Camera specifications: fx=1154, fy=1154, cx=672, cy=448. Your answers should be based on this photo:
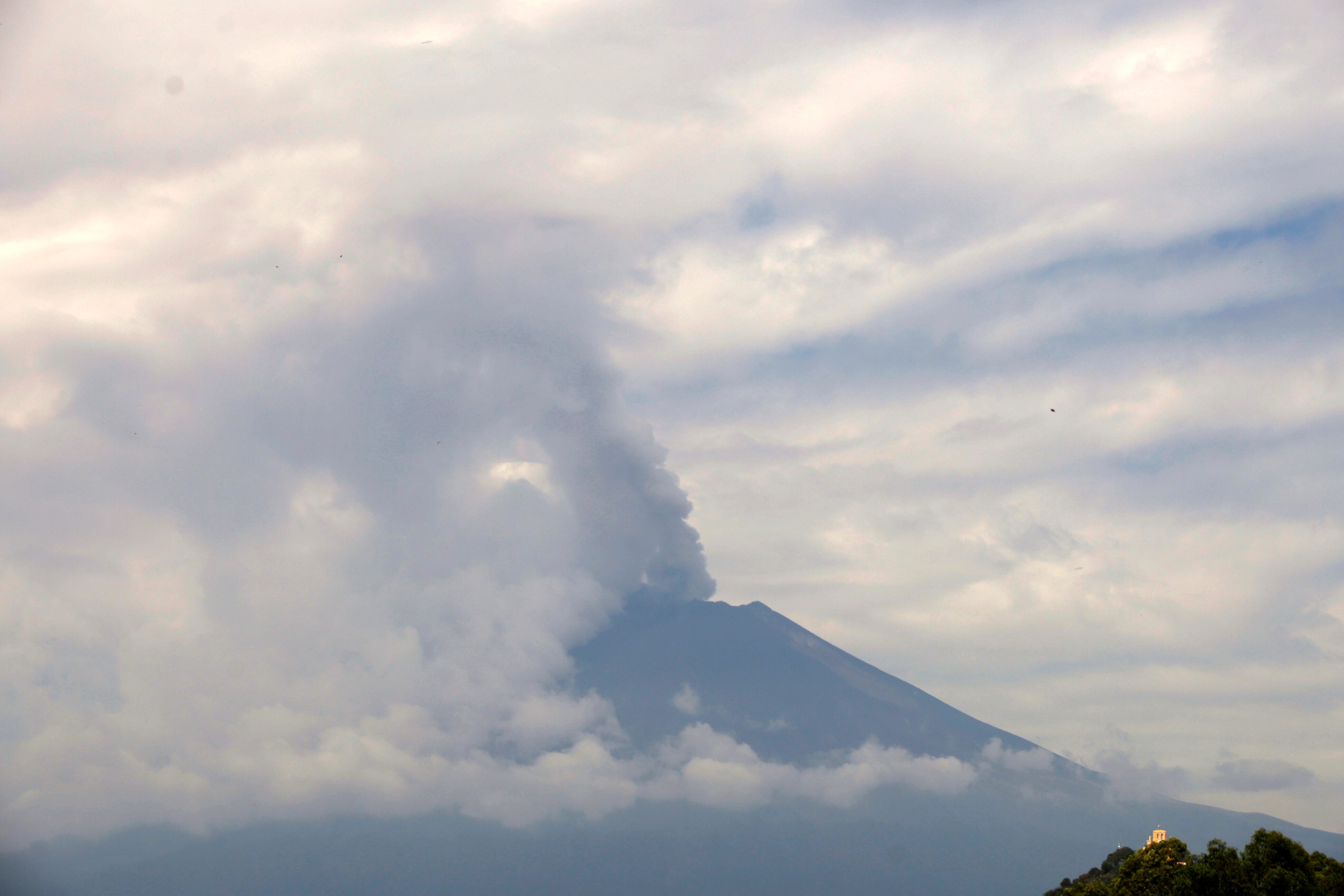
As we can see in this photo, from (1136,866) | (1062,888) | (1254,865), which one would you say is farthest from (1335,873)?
(1062,888)

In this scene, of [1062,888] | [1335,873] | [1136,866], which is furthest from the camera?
[1062,888]

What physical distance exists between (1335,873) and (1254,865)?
14.0 feet

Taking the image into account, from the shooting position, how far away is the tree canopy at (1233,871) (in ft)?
204

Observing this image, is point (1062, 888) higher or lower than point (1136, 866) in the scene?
lower

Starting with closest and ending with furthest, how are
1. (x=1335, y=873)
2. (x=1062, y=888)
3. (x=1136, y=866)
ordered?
(x=1335, y=873), (x=1136, y=866), (x=1062, y=888)

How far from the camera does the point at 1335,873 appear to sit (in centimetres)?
6519

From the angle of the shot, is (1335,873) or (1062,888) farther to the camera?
(1062,888)

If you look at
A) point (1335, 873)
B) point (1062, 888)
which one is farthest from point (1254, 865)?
point (1062, 888)

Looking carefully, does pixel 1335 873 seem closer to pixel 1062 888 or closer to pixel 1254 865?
pixel 1254 865

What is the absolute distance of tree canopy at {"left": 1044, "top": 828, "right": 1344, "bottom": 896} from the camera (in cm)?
6231

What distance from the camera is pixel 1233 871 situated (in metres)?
62.4

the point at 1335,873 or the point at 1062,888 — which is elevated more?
the point at 1335,873

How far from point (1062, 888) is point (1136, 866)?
245 ft

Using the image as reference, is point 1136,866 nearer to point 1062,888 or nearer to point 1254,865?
point 1254,865
